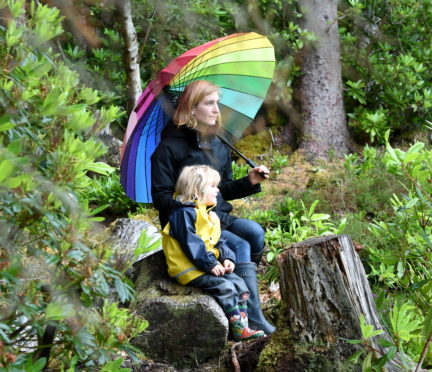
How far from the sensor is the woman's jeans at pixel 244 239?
416 centimetres

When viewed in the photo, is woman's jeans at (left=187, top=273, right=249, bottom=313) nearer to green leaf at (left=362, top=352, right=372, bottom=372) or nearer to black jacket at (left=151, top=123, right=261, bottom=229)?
black jacket at (left=151, top=123, right=261, bottom=229)

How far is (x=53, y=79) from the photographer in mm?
2490

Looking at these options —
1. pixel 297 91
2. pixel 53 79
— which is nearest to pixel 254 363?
pixel 53 79

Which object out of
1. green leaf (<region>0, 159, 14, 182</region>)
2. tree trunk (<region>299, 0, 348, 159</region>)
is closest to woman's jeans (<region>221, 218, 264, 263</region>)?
green leaf (<region>0, 159, 14, 182</region>)

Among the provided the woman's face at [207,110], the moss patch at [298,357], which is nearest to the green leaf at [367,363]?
the moss patch at [298,357]

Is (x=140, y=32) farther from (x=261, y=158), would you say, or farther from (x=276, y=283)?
(x=276, y=283)

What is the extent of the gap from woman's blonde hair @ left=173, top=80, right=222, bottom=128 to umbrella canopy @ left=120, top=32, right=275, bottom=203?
129 millimetres

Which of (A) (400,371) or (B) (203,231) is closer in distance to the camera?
(A) (400,371)

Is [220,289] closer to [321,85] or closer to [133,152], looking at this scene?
[133,152]

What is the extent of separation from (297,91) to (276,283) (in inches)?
146

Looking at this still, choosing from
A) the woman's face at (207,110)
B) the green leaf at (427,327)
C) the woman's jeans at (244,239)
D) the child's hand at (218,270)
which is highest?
the woman's face at (207,110)

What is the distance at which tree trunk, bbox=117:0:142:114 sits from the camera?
6.58 meters

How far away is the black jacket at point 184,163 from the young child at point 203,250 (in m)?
0.14

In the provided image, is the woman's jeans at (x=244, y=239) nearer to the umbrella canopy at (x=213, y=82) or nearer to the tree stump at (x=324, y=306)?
the umbrella canopy at (x=213, y=82)
